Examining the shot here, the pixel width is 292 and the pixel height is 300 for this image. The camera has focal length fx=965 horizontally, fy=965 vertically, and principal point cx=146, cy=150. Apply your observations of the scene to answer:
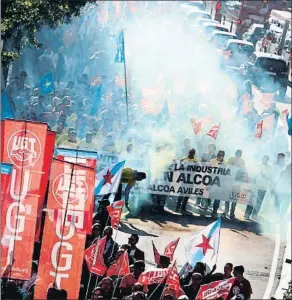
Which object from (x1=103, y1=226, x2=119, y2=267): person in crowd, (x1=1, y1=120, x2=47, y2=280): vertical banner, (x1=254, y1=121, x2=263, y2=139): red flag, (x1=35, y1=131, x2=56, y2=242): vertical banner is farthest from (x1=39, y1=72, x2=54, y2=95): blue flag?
(x1=1, y1=120, x2=47, y2=280): vertical banner

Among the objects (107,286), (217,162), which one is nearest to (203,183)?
(217,162)

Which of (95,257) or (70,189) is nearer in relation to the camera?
(70,189)

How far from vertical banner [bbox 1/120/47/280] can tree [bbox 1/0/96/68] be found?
8.17m

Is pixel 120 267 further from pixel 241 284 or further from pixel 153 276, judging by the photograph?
pixel 241 284

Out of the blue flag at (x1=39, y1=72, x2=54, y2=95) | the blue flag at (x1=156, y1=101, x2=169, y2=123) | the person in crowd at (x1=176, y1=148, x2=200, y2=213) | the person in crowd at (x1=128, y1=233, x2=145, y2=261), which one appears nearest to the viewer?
the person in crowd at (x1=128, y1=233, x2=145, y2=261)

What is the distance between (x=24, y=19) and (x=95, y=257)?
33.2 ft

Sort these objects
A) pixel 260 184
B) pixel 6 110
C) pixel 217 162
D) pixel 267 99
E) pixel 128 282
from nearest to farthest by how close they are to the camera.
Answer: pixel 128 282 → pixel 6 110 → pixel 217 162 → pixel 260 184 → pixel 267 99

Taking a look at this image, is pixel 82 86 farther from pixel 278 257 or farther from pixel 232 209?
pixel 278 257

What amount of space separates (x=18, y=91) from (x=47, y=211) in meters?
8.79

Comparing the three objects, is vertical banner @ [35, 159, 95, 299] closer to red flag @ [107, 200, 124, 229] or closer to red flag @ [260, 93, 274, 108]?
red flag @ [107, 200, 124, 229]

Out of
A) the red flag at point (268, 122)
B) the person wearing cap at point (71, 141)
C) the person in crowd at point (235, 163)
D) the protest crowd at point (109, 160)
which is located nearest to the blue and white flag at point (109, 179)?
the protest crowd at point (109, 160)

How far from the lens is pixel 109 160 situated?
16.5 metres

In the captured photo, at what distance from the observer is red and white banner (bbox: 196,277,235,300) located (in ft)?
38.9

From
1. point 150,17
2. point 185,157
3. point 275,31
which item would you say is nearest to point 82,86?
point 185,157
